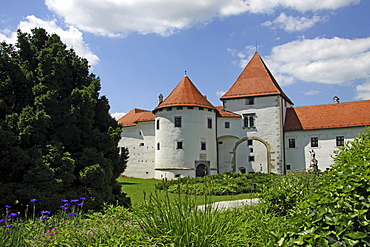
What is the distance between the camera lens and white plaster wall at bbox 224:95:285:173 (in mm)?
35188

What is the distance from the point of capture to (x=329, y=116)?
35.6 m

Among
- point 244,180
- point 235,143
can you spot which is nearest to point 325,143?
point 235,143

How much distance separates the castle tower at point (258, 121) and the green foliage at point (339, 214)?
3265 cm

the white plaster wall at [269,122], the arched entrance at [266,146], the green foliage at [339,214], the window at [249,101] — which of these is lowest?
the green foliage at [339,214]

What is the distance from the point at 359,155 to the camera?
3.66m

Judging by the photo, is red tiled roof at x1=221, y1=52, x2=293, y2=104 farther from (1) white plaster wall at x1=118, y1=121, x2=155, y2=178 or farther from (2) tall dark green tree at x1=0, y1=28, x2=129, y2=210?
(2) tall dark green tree at x1=0, y1=28, x2=129, y2=210

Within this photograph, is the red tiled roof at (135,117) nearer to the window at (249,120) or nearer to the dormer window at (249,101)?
the window at (249,120)

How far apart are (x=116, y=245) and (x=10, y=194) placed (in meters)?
4.29

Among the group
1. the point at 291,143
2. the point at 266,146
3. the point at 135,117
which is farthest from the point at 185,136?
the point at 291,143

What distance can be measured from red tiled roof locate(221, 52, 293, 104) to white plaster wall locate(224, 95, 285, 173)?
0.71 metres

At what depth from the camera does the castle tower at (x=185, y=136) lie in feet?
114

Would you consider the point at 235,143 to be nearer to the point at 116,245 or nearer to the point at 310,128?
the point at 310,128

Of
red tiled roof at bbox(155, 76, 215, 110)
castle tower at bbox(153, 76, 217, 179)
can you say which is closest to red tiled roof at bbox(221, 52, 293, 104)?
red tiled roof at bbox(155, 76, 215, 110)

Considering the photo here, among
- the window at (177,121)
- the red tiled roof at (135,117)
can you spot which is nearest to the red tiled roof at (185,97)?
the window at (177,121)
